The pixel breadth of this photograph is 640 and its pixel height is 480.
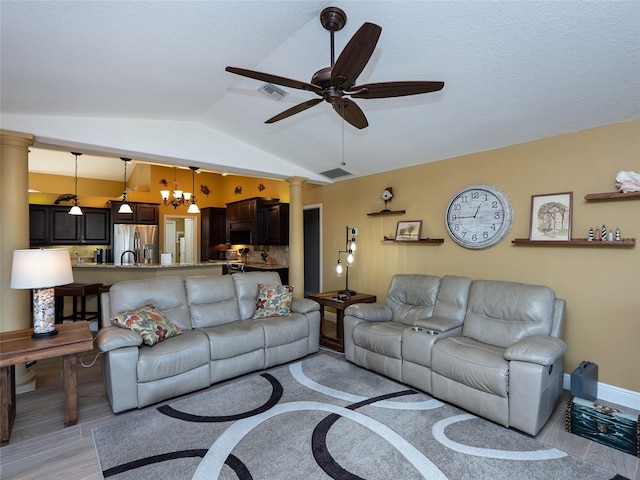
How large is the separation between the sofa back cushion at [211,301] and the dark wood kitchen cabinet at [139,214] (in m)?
4.68

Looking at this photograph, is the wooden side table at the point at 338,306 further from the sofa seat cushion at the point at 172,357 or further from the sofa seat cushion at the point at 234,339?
the sofa seat cushion at the point at 172,357

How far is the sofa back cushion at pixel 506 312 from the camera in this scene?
296cm

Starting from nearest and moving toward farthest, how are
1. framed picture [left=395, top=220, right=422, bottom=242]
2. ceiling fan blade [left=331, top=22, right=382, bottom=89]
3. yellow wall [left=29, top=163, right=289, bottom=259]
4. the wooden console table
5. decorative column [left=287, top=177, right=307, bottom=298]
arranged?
1. ceiling fan blade [left=331, top=22, right=382, bottom=89]
2. the wooden console table
3. framed picture [left=395, top=220, right=422, bottom=242]
4. decorative column [left=287, top=177, right=307, bottom=298]
5. yellow wall [left=29, top=163, right=289, bottom=259]

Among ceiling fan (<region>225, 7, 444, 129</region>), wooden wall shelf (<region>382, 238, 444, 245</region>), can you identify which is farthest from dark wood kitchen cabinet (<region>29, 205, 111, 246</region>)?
ceiling fan (<region>225, 7, 444, 129</region>)

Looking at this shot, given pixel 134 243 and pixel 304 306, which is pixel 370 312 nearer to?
pixel 304 306

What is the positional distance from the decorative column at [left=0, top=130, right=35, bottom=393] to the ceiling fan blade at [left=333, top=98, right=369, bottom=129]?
3111 mm

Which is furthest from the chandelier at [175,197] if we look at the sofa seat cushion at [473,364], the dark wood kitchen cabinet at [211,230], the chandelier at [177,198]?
the sofa seat cushion at [473,364]

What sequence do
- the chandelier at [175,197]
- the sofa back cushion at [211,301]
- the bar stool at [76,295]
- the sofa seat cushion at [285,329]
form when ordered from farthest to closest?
the chandelier at [175,197] < the bar stool at [76,295] < the sofa back cushion at [211,301] < the sofa seat cushion at [285,329]

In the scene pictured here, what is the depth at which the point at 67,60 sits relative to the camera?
2.31 meters

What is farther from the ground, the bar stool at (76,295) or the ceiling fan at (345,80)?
the ceiling fan at (345,80)

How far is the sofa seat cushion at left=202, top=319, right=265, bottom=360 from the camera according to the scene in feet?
10.7

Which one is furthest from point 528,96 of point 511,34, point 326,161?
point 326,161

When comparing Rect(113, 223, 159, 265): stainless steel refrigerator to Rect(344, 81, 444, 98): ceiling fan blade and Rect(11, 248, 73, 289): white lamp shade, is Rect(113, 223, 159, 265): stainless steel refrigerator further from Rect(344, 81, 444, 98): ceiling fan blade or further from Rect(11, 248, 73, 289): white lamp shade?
Rect(344, 81, 444, 98): ceiling fan blade

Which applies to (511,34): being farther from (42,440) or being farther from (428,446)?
(42,440)
